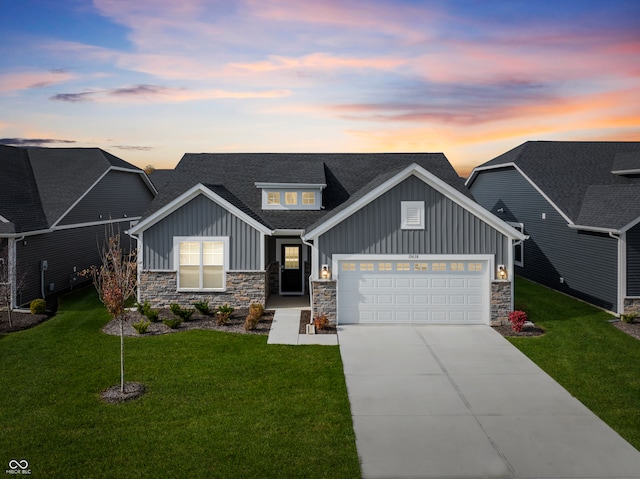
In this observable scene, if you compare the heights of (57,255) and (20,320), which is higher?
(57,255)

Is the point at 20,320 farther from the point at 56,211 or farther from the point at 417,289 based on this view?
the point at 417,289

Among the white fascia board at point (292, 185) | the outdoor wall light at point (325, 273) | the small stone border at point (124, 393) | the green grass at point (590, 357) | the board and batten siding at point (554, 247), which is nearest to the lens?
the green grass at point (590, 357)

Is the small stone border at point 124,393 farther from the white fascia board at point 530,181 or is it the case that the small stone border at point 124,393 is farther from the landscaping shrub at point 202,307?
the white fascia board at point 530,181

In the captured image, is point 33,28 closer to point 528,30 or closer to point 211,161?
point 211,161

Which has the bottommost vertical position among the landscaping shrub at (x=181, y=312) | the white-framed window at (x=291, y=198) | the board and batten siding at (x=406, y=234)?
the landscaping shrub at (x=181, y=312)

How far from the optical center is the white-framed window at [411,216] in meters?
16.5

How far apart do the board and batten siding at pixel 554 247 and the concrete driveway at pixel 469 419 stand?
7.33m

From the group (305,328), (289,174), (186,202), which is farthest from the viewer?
(289,174)

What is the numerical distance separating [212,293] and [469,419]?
451 inches

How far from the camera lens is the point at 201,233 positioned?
60.7 feet

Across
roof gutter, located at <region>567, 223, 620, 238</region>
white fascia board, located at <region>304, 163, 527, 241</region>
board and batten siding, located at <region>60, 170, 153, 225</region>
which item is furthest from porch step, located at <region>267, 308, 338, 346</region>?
board and batten siding, located at <region>60, 170, 153, 225</region>

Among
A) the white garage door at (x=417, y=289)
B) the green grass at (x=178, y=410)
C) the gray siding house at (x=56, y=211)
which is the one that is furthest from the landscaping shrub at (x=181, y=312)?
the gray siding house at (x=56, y=211)

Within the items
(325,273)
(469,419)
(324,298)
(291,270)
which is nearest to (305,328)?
(324,298)

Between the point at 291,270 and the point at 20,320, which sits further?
the point at 291,270
